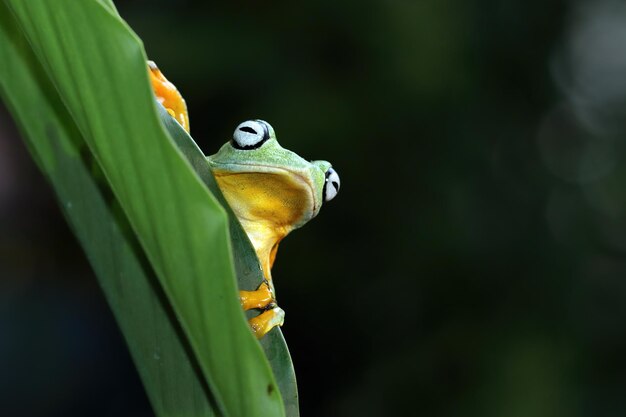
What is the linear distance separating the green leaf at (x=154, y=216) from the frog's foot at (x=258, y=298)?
54 mm

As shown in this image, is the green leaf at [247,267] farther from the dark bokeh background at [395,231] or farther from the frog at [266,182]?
the dark bokeh background at [395,231]

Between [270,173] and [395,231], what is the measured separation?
1243 mm

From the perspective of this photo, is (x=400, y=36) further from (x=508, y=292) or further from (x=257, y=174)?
(x=257, y=174)

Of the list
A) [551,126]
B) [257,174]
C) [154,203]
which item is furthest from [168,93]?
[551,126]

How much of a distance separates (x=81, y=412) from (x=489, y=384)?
83 cm

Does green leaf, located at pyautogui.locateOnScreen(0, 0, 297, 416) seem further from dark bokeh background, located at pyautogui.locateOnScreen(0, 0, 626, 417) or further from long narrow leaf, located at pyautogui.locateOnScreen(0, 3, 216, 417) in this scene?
dark bokeh background, located at pyautogui.locateOnScreen(0, 0, 626, 417)

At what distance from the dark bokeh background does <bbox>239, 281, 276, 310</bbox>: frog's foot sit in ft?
4.01

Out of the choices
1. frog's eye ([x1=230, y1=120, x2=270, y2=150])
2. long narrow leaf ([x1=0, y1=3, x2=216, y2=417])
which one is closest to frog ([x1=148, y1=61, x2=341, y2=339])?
frog's eye ([x1=230, y1=120, x2=270, y2=150])

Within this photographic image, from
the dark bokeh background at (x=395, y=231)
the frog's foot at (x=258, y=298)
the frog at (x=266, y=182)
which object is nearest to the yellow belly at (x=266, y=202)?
the frog at (x=266, y=182)

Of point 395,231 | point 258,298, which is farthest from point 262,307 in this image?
point 395,231

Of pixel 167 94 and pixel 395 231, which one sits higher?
pixel 167 94

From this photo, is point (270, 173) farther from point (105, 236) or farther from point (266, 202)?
point (105, 236)

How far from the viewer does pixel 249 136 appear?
524mm

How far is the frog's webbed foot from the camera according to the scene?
0.40 m
